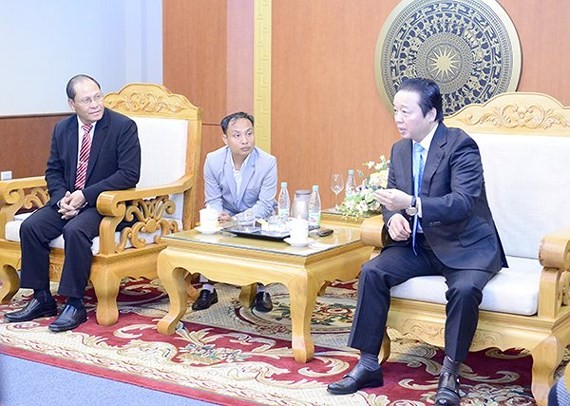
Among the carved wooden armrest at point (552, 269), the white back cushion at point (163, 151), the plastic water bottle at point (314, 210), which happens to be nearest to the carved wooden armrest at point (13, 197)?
the white back cushion at point (163, 151)

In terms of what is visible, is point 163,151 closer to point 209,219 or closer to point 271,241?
point 209,219

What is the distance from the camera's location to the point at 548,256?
328cm

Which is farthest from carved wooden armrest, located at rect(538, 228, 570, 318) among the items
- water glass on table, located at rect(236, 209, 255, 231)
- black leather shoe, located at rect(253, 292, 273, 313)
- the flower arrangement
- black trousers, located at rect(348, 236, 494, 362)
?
black leather shoe, located at rect(253, 292, 273, 313)

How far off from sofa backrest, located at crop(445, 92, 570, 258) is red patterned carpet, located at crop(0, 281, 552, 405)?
589mm

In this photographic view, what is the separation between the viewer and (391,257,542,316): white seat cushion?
335 centimetres

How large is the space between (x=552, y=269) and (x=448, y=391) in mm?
593

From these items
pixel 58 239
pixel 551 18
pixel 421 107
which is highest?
pixel 551 18

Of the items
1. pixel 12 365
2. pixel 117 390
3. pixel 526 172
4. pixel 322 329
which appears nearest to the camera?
pixel 117 390

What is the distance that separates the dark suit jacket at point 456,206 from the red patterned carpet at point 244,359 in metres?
0.50

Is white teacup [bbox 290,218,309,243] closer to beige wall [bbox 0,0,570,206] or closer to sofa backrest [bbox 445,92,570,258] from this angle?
sofa backrest [bbox 445,92,570,258]

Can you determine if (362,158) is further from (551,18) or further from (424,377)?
(424,377)

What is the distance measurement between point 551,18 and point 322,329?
2283 mm

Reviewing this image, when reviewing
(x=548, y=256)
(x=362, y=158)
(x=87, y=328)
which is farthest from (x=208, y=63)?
(x=548, y=256)

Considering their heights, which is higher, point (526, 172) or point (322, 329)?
point (526, 172)
